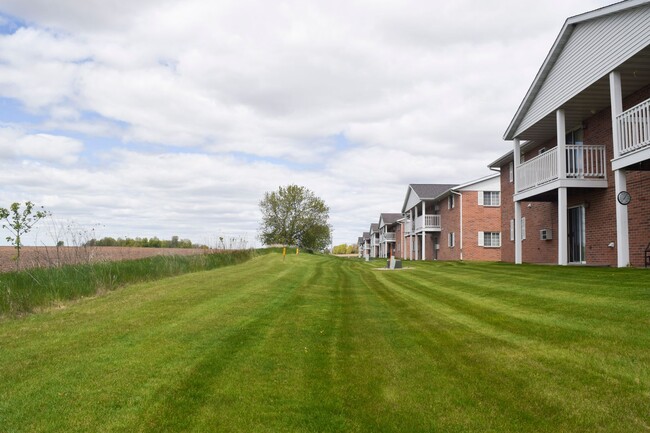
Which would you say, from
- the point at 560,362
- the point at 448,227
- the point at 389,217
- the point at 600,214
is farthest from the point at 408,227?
the point at 560,362

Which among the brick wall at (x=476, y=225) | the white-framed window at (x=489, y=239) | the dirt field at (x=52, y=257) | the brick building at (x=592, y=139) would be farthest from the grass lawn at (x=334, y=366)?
the white-framed window at (x=489, y=239)

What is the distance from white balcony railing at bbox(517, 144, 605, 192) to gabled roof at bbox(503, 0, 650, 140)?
139cm

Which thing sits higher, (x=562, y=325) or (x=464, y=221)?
(x=464, y=221)

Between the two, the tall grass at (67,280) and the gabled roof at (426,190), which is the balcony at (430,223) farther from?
the tall grass at (67,280)

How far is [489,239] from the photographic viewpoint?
35344 millimetres

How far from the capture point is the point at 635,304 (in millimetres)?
7754

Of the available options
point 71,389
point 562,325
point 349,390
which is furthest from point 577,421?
point 71,389

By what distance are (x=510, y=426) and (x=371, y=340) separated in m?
3.18

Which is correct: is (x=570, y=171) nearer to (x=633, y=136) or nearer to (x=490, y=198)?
(x=633, y=136)

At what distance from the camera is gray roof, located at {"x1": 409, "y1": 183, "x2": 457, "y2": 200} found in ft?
136

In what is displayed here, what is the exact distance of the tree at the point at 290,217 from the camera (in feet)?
230

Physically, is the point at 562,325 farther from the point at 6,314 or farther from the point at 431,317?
the point at 6,314

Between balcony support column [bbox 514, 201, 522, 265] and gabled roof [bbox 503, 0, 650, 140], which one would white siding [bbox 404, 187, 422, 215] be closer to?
balcony support column [bbox 514, 201, 522, 265]

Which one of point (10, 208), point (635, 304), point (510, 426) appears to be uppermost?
point (10, 208)
